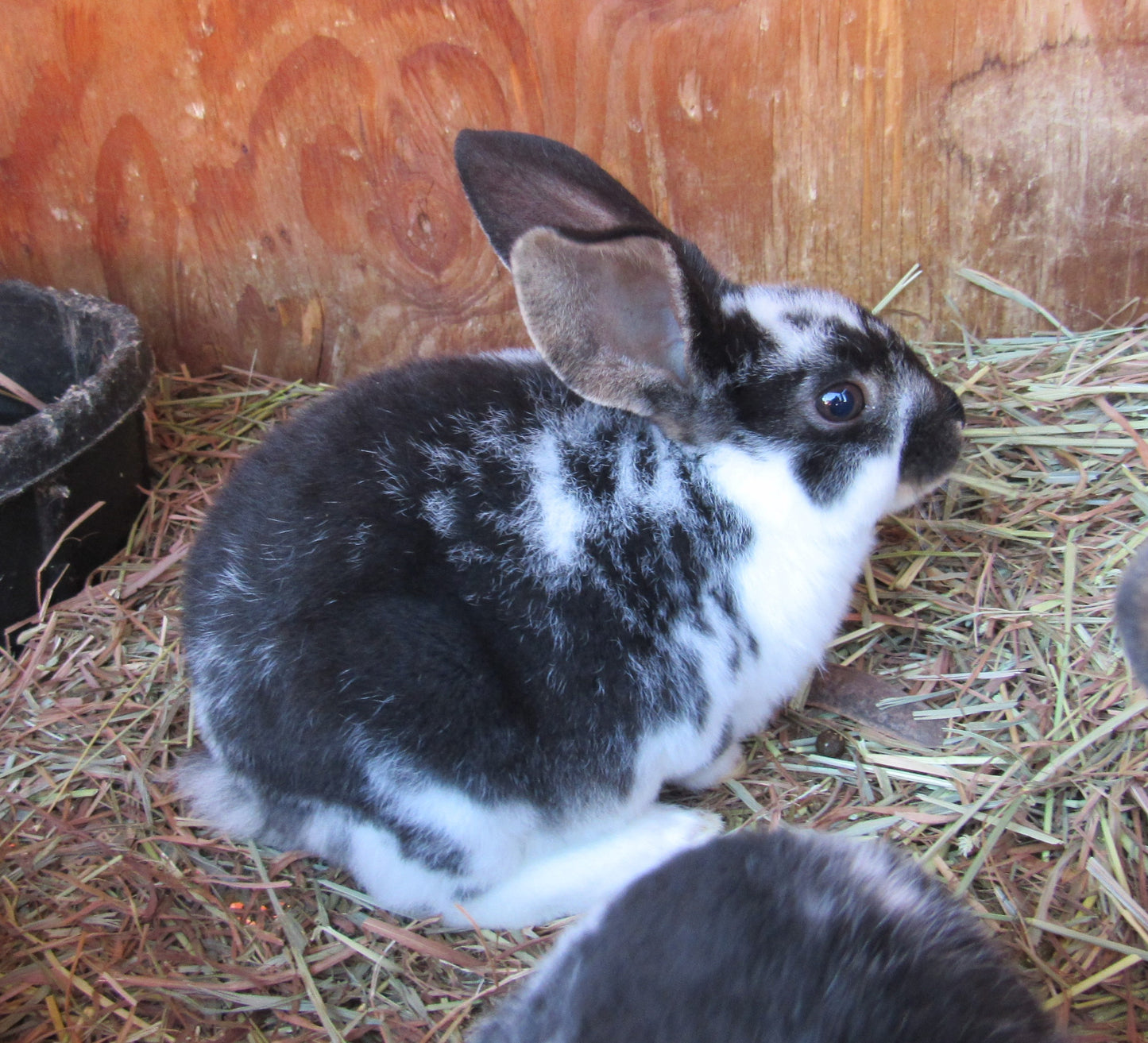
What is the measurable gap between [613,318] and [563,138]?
115cm

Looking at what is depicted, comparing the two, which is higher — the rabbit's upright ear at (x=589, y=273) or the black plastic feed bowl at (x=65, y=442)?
the rabbit's upright ear at (x=589, y=273)

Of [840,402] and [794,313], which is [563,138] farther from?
[840,402]

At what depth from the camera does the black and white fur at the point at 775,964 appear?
3.67 feet

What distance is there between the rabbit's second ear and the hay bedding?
2.80ft

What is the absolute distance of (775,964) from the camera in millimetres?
1154

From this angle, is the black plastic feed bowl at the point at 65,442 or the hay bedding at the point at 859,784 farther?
the black plastic feed bowl at the point at 65,442

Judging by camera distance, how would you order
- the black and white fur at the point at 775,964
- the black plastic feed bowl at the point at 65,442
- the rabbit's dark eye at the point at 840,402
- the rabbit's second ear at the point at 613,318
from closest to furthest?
the black and white fur at the point at 775,964 → the rabbit's second ear at the point at 613,318 → the rabbit's dark eye at the point at 840,402 → the black plastic feed bowl at the point at 65,442

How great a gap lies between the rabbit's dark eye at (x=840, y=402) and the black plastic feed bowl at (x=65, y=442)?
1.67m

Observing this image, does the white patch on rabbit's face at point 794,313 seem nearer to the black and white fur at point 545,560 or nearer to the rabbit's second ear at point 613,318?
the black and white fur at point 545,560

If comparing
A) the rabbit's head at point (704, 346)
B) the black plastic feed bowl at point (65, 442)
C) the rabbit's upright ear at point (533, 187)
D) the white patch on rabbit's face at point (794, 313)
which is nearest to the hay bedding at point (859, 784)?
the black plastic feed bowl at point (65, 442)

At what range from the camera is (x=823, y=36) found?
8.65 feet

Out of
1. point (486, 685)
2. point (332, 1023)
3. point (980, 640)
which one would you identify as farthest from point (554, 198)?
point (332, 1023)

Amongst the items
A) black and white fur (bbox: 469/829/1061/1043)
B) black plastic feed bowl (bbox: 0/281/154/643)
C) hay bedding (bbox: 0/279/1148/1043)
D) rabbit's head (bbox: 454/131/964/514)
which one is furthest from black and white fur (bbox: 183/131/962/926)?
black plastic feed bowl (bbox: 0/281/154/643)

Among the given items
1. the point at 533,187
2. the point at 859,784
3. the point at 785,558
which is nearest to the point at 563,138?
the point at 533,187
